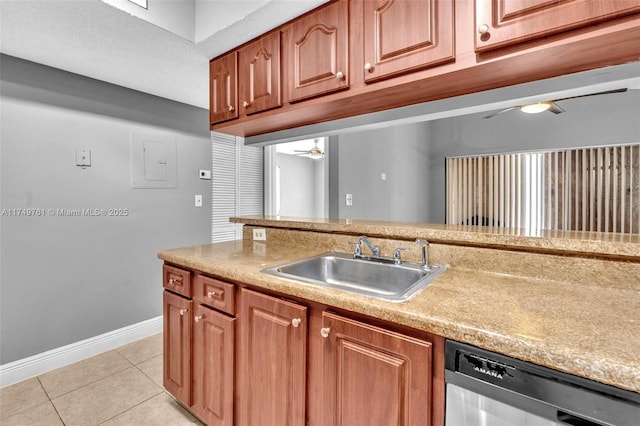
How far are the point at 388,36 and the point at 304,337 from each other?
4.14 ft

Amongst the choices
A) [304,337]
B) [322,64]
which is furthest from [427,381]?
[322,64]

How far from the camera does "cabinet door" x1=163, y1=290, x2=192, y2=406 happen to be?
62.1 inches

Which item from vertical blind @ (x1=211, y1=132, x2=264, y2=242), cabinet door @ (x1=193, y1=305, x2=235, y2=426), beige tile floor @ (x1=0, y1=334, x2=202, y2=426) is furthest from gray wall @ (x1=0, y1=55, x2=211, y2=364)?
cabinet door @ (x1=193, y1=305, x2=235, y2=426)

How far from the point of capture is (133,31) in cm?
171

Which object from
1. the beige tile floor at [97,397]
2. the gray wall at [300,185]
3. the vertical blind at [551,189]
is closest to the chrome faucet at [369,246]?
the beige tile floor at [97,397]

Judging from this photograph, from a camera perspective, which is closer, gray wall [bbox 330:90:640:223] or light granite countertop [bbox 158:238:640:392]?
light granite countertop [bbox 158:238:640:392]

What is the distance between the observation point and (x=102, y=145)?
241 cm

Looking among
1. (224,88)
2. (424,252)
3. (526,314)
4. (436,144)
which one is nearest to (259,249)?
(424,252)

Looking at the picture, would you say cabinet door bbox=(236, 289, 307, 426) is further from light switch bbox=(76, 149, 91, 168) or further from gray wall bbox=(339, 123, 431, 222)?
gray wall bbox=(339, 123, 431, 222)

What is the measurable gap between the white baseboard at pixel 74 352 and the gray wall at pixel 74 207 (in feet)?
0.15

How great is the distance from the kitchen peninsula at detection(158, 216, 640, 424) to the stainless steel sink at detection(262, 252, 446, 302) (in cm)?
8

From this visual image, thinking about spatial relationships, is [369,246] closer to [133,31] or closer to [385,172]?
[133,31]

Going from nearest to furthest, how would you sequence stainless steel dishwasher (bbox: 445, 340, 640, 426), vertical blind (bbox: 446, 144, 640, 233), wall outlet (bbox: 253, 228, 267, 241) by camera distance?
stainless steel dishwasher (bbox: 445, 340, 640, 426)
wall outlet (bbox: 253, 228, 267, 241)
vertical blind (bbox: 446, 144, 640, 233)

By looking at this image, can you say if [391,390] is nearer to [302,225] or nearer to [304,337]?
[304,337]
